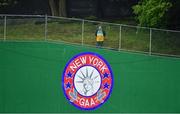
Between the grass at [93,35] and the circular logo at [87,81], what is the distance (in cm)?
87

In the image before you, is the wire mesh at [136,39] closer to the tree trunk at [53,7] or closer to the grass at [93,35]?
the grass at [93,35]

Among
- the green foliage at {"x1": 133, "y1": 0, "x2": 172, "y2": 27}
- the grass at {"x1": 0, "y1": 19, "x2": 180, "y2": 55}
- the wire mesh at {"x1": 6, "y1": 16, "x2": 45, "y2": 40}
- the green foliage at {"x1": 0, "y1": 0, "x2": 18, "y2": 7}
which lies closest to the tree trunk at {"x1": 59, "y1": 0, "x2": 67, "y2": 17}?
the green foliage at {"x1": 0, "y1": 0, "x2": 18, "y2": 7}

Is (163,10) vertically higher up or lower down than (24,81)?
higher up

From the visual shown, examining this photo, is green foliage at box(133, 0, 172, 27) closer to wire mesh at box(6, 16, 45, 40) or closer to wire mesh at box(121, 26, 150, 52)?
wire mesh at box(121, 26, 150, 52)

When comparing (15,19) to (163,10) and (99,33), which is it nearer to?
(99,33)

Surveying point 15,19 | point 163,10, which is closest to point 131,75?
point 163,10

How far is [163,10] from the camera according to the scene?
25484 mm

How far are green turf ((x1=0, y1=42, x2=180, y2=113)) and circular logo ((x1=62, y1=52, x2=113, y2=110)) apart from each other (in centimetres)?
20

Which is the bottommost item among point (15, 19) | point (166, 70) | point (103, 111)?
point (103, 111)

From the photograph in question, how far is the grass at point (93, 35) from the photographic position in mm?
25484

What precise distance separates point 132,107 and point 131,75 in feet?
4.12

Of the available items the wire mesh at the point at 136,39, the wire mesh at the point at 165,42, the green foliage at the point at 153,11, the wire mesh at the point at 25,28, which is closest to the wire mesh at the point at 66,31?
the wire mesh at the point at 25,28

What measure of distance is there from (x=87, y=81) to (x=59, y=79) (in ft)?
3.62

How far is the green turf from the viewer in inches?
983
